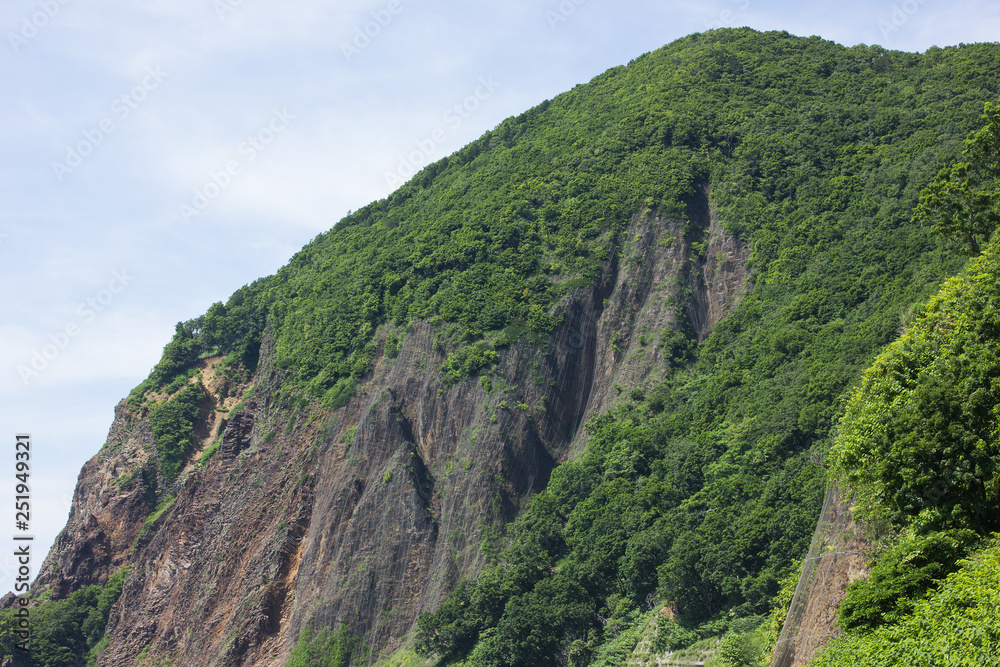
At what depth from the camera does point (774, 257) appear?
61.7 metres

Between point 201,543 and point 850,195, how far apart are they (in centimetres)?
5361

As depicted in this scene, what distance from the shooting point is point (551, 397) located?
60219 mm

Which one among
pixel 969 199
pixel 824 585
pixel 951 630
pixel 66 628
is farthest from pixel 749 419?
pixel 66 628

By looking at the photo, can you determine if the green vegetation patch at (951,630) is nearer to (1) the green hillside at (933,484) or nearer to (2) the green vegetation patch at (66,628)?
(1) the green hillside at (933,484)

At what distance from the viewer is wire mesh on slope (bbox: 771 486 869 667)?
23562 mm

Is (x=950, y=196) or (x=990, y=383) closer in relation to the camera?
(x=990, y=383)

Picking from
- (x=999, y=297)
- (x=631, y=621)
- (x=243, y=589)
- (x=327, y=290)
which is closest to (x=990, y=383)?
(x=999, y=297)

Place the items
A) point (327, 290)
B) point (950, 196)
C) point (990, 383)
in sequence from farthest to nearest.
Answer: point (327, 290) → point (950, 196) → point (990, 383)

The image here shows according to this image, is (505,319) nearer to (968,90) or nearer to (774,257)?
(774,257)

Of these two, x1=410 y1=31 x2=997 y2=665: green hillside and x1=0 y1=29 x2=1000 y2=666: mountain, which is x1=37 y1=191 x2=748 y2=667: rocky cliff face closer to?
x1=0 y1=29 x2=1000 y2=666: mountain

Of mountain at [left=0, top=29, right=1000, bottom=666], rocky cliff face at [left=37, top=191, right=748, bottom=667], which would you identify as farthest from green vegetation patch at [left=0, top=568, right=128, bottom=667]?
rocky cliff face at [left=37, top=191, right=748, bottom=667]

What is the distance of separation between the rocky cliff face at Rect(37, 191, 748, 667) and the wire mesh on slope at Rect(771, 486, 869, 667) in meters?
30.9

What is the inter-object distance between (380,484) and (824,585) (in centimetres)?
3822

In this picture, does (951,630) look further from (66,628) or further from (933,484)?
(66,628)
